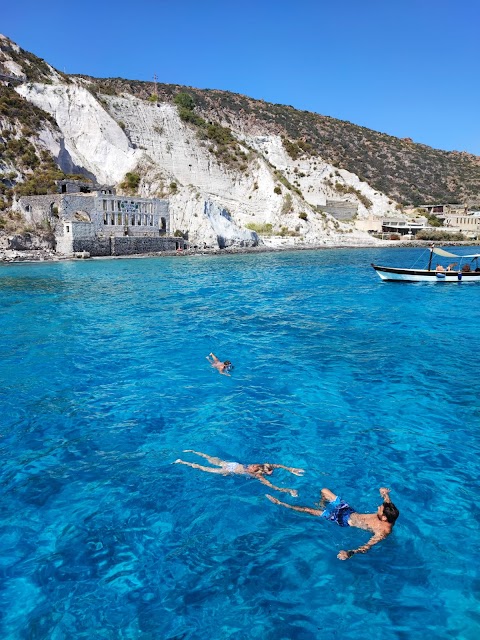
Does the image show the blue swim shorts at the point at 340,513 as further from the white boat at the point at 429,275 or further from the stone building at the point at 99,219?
the stone building at the point at 99,219

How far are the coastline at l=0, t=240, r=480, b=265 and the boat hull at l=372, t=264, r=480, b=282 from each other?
2801 cm

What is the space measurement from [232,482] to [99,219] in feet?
154

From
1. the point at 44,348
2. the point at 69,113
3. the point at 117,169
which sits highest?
the point at 69,113

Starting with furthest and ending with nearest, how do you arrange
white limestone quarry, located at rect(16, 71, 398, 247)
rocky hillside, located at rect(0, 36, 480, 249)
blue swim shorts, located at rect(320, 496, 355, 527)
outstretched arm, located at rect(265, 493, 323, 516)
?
white limestone quarry, located at rect(16, 71, 398, 247) → rocky hillside, located at rect(0, 36, 480, 249) → outstretched arm, located at rect(265, 493, 323, 516) → blue swim shorts, located at rect(320, 496, 355, 527)

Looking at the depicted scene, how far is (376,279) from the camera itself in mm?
35125

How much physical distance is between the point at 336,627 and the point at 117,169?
65493 millimetres

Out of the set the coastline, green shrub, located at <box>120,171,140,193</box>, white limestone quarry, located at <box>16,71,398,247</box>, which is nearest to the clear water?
Result: the coastline

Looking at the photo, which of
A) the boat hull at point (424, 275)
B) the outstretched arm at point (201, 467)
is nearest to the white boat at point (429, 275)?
the boat hull at point (424, 275)

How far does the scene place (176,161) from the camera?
69750mm

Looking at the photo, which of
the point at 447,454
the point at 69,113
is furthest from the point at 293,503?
the point at 69,113

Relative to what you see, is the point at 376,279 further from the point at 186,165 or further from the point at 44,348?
the point at 186,165

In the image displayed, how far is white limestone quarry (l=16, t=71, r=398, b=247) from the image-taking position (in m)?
59.2

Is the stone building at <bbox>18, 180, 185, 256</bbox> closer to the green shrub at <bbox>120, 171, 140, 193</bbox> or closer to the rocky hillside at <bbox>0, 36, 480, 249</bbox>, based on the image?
the rocky hillside at <bbox>0, 36, 480, 249</bbox>

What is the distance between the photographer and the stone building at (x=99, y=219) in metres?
47.8
